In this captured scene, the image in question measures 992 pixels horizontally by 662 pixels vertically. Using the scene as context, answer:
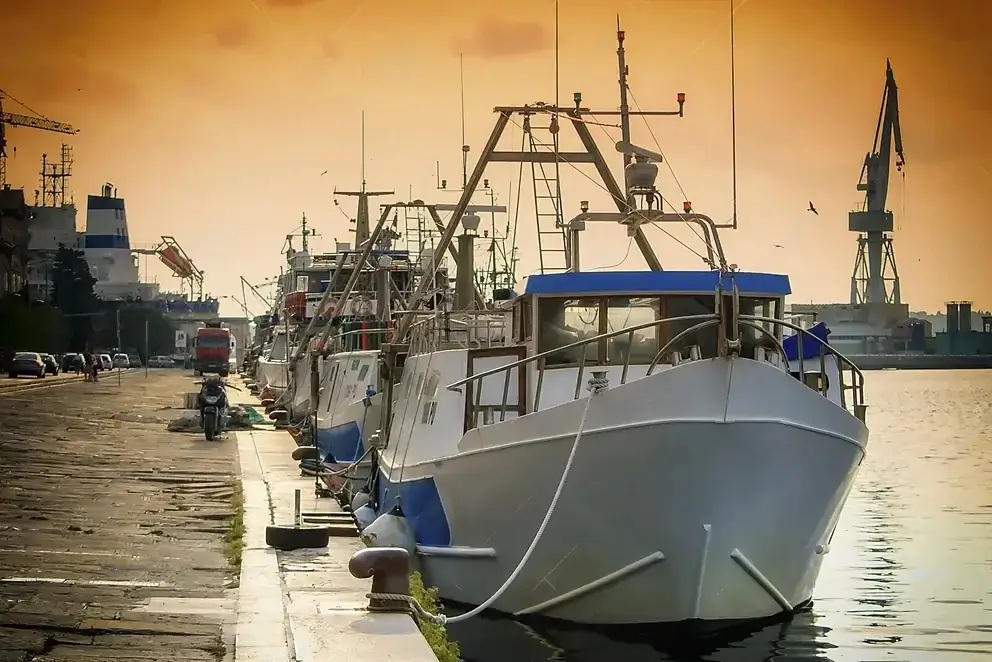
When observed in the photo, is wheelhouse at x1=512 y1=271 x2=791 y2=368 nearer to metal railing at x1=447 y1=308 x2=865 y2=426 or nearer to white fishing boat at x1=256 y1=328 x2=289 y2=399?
metal railing at x1=447 y1=308 x2=865 y2=426

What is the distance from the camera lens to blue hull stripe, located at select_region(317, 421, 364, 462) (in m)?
34.7

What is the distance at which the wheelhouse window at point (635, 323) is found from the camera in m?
18.7

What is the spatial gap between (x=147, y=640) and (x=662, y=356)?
7645mm

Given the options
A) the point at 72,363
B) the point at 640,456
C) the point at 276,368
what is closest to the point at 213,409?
the point at 640,456

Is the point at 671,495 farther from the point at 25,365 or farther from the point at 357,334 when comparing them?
the point at 25,365

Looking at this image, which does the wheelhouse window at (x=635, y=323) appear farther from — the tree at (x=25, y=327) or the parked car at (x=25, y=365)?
the tree at (x=25, y=327)

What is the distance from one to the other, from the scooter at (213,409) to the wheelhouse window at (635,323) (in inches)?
949

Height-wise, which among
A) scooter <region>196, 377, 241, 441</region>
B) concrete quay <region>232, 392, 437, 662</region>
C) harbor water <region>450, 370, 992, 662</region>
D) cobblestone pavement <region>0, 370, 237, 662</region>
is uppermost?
scooter <region>196, 377, 241, 441</region>

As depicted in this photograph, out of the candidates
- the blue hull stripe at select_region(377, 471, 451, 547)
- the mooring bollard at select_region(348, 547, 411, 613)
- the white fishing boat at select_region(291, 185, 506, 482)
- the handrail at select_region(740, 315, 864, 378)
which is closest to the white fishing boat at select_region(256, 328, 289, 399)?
the white fishing boat at select_region(291, 185, 506, 482)

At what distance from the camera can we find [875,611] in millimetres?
21219

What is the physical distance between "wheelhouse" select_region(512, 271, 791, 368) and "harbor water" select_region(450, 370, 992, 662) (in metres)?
3.41

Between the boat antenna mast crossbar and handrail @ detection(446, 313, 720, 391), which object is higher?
the boat antenna mast crossbar

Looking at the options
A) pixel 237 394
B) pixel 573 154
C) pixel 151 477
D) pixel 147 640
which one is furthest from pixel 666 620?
pixel 237 394

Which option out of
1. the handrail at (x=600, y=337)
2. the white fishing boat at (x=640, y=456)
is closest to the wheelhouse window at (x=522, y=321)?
the white fishing boat at (x=640, y=456)
